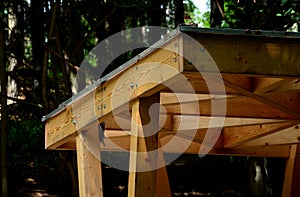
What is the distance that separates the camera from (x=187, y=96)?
14.1 ft

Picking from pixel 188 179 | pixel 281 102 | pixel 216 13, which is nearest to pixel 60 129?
pixel 281 102

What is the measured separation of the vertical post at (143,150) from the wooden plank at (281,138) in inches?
100

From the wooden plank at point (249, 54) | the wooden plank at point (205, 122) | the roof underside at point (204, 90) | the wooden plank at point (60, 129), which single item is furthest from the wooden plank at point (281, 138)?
the wooden plank at point (249, 54)

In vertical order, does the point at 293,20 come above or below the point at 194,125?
above

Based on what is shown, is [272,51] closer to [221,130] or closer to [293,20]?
[221,130]

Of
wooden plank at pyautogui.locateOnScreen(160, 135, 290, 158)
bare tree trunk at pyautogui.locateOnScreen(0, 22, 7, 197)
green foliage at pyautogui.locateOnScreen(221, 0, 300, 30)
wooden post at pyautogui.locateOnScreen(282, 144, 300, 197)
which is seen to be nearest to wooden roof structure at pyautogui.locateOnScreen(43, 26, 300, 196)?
wooden plank at pyautogui.locateOnScreen(160, 135, 290, 158)

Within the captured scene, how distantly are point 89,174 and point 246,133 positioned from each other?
205 cm

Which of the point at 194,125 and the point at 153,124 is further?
the point at 194,125

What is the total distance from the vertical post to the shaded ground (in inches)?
256

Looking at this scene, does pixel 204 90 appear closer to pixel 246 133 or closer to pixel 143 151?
pixel 143 151

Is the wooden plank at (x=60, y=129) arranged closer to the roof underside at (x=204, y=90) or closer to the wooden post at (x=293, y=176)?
Answer: the roof underside at (x=204, y=90)

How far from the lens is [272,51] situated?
281 cm

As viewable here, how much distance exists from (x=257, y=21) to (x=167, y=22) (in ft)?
12.4

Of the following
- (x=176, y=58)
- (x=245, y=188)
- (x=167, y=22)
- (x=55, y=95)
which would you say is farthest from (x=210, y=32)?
(x=167, y=22)
